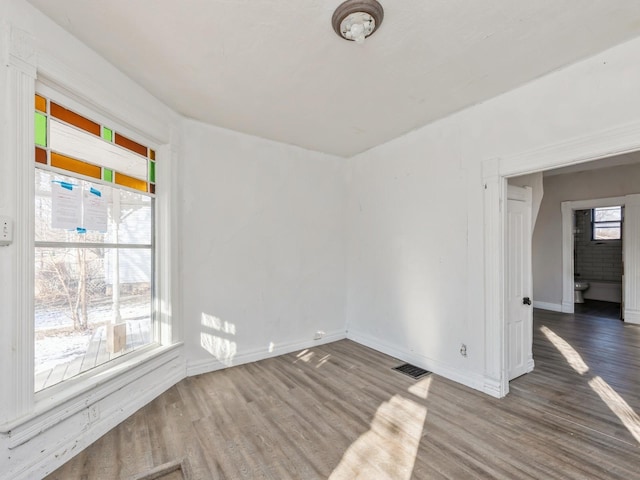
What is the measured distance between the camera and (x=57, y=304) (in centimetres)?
218

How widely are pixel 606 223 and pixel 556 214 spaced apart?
8.81 feet

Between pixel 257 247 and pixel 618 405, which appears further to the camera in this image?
pixel 257 247

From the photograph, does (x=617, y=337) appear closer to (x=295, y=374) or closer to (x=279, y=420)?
(x=295, y=374)

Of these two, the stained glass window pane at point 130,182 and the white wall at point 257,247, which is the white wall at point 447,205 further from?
the stained glass window pane at point 130,182

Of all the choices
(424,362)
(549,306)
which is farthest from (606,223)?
(424,362)

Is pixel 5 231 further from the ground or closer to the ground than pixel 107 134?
closer to the ground

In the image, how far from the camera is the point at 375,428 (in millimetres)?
2455

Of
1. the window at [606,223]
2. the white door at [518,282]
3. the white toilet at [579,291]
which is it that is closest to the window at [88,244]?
the white door at [518,282]

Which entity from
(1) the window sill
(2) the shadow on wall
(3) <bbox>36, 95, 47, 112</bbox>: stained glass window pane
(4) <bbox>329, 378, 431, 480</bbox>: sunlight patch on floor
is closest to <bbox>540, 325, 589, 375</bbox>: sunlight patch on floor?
(4) <bbox>329, 378, 431, 480</bbox>: sunlight patch on floor

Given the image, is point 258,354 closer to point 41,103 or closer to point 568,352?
point 41,103

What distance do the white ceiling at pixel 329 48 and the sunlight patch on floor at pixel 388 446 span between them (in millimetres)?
2873

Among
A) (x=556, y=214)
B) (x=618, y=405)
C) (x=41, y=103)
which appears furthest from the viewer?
(x=556, y=214)

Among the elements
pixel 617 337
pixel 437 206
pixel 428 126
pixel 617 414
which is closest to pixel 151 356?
pixel 437 206

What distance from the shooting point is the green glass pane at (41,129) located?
2.02 m
